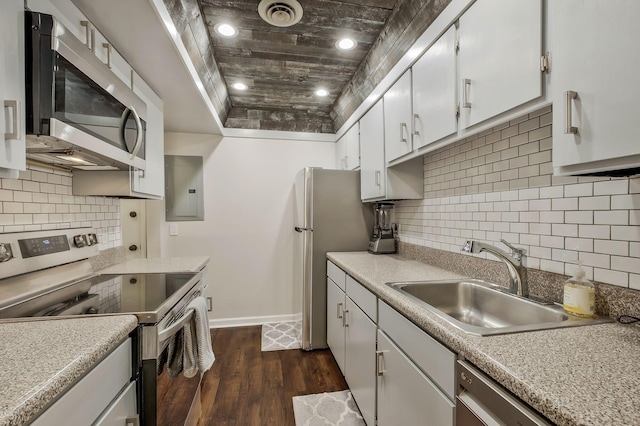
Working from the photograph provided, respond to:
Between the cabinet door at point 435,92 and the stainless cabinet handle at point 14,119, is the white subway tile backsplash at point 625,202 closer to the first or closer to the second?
the cabinet door at point 435,92

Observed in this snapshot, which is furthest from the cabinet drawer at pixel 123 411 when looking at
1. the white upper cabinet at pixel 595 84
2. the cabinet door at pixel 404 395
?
the white upper cabinet at pixel 595 84

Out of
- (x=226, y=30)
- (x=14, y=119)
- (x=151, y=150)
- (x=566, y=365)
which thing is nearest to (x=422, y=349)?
(x=566, y=365)

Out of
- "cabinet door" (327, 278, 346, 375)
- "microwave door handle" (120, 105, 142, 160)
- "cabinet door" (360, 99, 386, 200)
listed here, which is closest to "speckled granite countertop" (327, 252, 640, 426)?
"cabinet door" (327, 278, 346, 375)

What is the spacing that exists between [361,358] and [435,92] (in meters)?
1.52

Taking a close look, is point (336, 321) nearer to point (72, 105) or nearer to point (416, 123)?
point (416, 123)

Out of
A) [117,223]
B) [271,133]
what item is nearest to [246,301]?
[117,223]

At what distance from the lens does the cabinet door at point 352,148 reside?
107 inches

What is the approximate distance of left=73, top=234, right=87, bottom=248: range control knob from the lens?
1.58m

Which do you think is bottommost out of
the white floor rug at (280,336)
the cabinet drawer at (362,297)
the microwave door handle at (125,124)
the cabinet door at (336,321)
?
the white floor rug at (280,336)

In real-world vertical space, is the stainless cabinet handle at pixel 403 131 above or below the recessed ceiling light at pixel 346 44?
below

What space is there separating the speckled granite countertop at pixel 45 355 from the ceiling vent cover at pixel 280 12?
171 cm

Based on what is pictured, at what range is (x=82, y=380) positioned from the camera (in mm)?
755

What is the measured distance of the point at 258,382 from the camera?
2148 mm

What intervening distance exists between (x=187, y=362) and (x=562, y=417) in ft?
4.25
